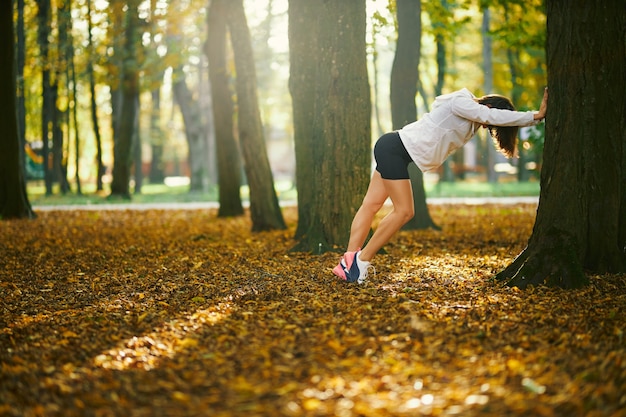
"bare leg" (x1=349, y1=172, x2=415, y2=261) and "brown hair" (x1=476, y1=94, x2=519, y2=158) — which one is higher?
"brown hair" (x1=476, y1=94, x2=519, y2=158)

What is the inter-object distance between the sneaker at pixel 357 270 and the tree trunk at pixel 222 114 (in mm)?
9589

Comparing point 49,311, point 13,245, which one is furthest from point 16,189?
point 49,311

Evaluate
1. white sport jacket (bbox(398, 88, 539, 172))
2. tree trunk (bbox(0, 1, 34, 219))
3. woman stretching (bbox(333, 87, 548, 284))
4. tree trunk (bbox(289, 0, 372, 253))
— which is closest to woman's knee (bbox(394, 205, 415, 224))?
woman stretching (bbox(333, 87, 548, 284))

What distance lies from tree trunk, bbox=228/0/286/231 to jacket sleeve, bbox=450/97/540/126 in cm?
749

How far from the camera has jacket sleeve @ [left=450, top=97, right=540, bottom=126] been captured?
20.2 ft

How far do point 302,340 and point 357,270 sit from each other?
2109 millimetres

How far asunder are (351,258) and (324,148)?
2.22 metres

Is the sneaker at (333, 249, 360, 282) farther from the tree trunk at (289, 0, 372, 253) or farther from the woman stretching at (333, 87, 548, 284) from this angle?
the tree trunk at (289, 0, 372, 253)

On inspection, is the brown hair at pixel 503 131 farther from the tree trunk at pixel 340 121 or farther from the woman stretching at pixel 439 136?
the tree trunk at pixel 340 121

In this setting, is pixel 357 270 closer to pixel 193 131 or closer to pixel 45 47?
pixel 45 47

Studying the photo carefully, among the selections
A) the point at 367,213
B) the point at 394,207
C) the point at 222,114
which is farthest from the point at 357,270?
the point at 222,114

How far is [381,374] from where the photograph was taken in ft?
13.4

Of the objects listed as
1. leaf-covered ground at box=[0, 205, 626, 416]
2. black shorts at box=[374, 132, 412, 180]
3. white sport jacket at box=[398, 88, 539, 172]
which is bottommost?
leaf-covered ground at box=[0, 205, 626, 416]

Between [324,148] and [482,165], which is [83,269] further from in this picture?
[482,165]
